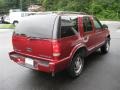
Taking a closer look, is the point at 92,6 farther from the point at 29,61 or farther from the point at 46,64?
the point at 46,64

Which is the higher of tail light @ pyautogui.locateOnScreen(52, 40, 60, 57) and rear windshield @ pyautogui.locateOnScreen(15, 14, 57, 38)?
rear windshield @ pyautogui.locateOnScreen(15, 14, 57, 38)

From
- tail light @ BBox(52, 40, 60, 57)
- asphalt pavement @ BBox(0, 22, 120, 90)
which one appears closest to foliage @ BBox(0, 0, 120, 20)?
asphalt pavement @ BBox(0, 22, 120, 90)

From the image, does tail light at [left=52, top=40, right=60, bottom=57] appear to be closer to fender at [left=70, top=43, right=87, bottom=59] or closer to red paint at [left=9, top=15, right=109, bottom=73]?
red paint at [left=9, top=15, right=109, bottom=73]

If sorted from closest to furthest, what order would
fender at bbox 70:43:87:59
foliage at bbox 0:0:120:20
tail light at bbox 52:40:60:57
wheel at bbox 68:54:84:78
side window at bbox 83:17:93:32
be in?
tail light at bbox 52:40:60:57 < fender at bbox 70:43:87:59 < wheel at bbox 68:54:84:78 < side window at bbox 83:17:93:32 < foliage at bbox 0:0:120:20

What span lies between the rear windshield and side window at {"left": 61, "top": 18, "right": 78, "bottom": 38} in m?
0.27

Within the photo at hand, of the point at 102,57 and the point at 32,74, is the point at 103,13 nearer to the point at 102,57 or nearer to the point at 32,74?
the point at 102,57

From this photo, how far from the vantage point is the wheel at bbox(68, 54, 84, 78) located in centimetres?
509

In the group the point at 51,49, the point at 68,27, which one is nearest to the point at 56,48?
the point at 51,49

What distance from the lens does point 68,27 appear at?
4.82 metres

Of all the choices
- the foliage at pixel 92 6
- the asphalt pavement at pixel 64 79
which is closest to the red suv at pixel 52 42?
the asphalt pavement at pixel 64 79

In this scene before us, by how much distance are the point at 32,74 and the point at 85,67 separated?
1713mm

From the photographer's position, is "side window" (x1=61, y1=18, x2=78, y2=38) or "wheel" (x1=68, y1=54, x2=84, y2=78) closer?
"side window" (x1=61, y1=18, x2=78, y2=38)

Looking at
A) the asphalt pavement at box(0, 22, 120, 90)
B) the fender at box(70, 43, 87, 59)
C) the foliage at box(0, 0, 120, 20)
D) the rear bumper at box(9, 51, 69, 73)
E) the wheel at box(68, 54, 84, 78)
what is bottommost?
the asphalt pavement at box(0, 22, 120, 90)

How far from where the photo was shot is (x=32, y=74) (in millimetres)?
5586
